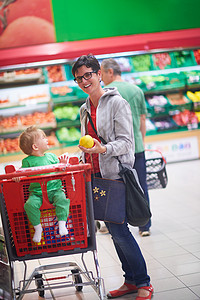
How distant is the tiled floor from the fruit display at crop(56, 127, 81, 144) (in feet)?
8.51

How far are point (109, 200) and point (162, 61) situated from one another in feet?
21.2

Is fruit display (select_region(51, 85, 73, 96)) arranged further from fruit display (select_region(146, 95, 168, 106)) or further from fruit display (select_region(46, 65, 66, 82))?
fruit display (select_region(146, 95, 168, 106))

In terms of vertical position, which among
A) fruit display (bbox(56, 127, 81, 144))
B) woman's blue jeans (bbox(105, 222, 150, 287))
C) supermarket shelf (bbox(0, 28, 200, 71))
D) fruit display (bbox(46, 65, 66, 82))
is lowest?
woman's blue jeans (bbox(105, 222, 150, 287))

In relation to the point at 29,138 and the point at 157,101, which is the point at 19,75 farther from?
the point at 29,138

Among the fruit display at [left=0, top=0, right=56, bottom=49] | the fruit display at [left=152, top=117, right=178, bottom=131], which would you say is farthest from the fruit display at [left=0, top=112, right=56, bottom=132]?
the fruit display at [left=152, top=117, right=178, bottom=131]

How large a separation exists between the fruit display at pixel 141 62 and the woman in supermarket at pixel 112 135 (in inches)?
231

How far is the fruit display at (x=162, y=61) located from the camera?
28.8 ft

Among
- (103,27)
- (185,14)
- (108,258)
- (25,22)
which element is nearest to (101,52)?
(103,27)

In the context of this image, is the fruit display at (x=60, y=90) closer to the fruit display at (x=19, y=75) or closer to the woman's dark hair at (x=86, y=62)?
the fruit display at (x=19, y=75)

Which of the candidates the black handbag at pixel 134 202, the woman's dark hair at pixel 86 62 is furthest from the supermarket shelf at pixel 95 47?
the black handbag at pixel 134 202

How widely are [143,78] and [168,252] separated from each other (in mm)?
5374

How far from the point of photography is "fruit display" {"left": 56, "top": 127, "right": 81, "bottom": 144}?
8344mm

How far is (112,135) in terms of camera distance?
9.41 ft

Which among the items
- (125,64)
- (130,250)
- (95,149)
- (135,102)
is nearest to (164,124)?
(125,64)
